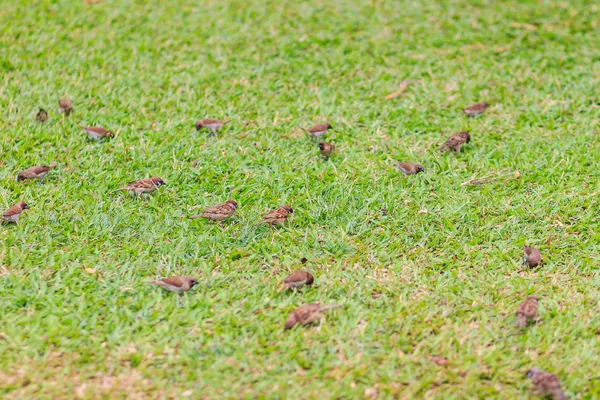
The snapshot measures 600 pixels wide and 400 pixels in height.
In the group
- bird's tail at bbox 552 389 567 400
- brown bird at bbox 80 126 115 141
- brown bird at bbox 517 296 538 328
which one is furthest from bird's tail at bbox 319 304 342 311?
brown bird at bbox 80 126 115 141

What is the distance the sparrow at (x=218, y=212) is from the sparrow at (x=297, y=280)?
3.31 feet

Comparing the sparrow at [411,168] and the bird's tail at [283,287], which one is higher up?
the sparrow at [411,168]

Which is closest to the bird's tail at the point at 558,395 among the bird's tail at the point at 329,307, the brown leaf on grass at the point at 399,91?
the bird's tail at the point at 329,307

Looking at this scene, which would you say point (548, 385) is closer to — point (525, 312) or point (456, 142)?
point (525, 312)

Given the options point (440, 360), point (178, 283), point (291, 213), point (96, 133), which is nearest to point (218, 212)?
point (291, 213)

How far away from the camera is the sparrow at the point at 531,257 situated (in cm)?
566

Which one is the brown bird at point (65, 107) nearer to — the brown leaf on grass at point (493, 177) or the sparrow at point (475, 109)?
the brown leaf on grass at point (493, 177)

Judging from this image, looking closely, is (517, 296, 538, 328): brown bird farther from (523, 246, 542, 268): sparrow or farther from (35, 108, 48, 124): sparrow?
(35, 108, 48, 124): sparrow

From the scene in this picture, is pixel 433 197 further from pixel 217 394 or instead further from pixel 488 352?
pixel 217 394

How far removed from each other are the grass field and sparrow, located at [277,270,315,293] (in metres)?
0.07

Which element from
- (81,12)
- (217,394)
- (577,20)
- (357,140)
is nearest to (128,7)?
(81,12)

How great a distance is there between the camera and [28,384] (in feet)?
14.6

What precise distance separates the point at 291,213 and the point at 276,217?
0.65 ft

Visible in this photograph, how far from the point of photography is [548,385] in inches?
174
